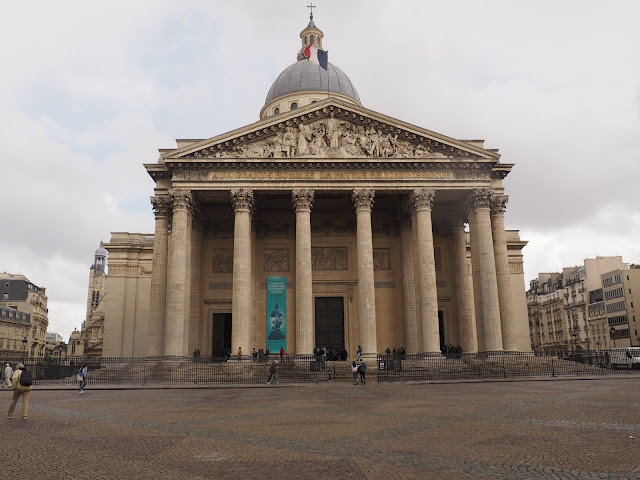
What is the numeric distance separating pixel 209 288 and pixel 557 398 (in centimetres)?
2756

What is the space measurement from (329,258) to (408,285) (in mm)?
6376

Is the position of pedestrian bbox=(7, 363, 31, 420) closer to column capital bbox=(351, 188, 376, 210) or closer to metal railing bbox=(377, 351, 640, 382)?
metal railing bbox=(377, 351, 640, 382)

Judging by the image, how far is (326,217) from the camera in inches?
1597

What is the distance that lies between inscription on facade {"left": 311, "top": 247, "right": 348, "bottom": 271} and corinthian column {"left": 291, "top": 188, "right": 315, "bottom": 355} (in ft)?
20.3

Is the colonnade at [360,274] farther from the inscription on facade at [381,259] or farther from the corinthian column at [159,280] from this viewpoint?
the inscription on facade at [381,259]

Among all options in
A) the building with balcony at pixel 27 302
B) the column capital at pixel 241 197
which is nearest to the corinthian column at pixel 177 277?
the column capital at pixel 241 197

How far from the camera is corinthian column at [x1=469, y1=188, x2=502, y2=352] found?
3250 cm

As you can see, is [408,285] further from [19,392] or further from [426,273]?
[19,392]

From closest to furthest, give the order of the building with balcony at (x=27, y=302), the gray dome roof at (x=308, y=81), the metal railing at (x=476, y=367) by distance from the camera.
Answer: the metal railing at (x=476, y=367)
the gray dome roof at (x=308, y=81)
the building with balcony at (x=27, y=302)

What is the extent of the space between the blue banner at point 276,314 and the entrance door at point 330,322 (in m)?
2.69

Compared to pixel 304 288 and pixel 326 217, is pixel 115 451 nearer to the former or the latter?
pixel 304 288

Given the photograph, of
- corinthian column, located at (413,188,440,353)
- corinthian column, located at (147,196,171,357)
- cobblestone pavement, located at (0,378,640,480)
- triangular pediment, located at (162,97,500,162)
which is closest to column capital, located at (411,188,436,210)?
corinthian column, located at (413,188,440,353)

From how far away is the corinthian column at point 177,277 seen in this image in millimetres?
31609

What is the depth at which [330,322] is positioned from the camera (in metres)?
39.1
